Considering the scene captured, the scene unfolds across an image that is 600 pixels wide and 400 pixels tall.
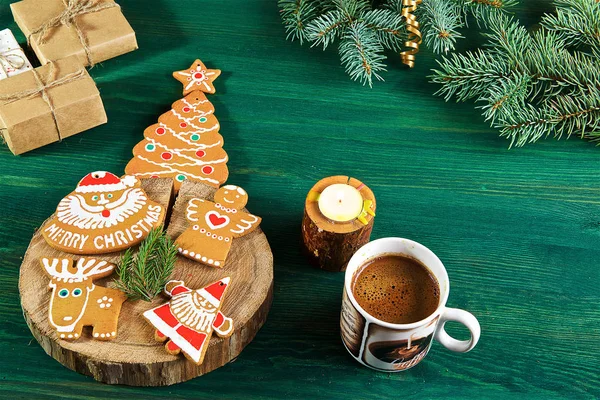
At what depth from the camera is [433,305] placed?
0.92 metres

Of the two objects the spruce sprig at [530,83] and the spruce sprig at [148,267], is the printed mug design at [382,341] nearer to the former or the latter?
the spruce sprig at [148,267]

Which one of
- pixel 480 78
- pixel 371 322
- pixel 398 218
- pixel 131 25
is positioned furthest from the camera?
pixel 131 25

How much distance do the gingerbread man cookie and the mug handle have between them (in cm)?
42

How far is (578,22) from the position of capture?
1.30 m

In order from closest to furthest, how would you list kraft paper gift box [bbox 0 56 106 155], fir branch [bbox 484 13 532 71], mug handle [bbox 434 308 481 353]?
mug handle [bbox 434 308 481 353]
kraft paper gift box [bbox 0 56 106 155]
fir branch [bbox 484 13 532 71]

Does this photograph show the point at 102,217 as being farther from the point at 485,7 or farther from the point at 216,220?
the point at 485,7

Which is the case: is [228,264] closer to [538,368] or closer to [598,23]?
[538,368]

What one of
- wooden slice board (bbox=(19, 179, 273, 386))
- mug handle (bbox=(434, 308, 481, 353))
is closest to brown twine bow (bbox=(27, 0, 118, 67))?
wooden slice board (bbox=(19, 179, 273, 386))

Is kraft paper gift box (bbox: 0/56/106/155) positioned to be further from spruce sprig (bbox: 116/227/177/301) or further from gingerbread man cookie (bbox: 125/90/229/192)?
spruce sprig (bbox: 116/227/177/301)

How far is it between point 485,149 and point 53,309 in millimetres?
740

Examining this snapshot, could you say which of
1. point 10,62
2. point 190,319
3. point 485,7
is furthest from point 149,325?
point 485,7

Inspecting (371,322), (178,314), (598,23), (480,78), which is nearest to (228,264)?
(178,314)

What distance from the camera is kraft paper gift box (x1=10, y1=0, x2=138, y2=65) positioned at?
1.28 m

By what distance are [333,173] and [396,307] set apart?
0.34 meters
